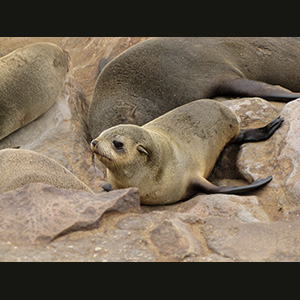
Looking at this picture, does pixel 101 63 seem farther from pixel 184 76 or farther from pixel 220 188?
pixel 220 188

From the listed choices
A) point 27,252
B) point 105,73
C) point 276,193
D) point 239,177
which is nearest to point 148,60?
point 105,73

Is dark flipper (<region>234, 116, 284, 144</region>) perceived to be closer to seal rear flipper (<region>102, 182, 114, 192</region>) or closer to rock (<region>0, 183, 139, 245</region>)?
seal rear flipper (<region>102, 182, 114, 192</region>)

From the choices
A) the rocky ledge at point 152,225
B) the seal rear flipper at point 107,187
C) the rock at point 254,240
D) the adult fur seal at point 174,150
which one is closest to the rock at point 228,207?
the rocky ledge at point 152,225

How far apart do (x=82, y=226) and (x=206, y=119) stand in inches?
103

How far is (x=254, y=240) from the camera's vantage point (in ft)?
11.1

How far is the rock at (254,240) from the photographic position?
3.21m

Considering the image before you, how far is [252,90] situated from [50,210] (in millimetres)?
3761

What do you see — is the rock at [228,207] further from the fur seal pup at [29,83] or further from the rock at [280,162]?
the fur seal pup at [29,83]

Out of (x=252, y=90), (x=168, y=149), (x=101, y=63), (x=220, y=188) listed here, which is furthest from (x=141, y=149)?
(x=101, y=63)

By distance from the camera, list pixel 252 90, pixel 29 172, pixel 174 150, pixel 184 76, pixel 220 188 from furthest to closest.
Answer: pixel 184 76 → pixel 252 90 → pixel 174 150 → pixel 220 188 → pixel 29 172

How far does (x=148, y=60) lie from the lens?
6723mm

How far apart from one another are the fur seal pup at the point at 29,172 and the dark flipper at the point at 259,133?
199cm

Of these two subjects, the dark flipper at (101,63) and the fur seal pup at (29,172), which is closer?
the fur seal pup at (29,172)

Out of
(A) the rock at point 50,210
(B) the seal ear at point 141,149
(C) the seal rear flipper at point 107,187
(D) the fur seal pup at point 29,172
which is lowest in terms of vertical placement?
(C) the seal rear flipper at point 107,187
